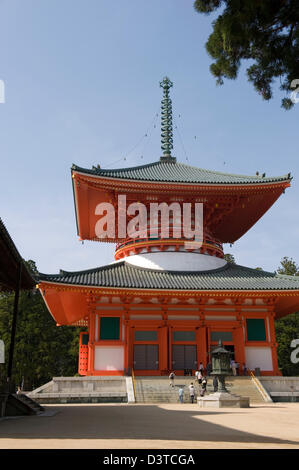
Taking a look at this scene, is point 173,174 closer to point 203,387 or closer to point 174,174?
point 174,174

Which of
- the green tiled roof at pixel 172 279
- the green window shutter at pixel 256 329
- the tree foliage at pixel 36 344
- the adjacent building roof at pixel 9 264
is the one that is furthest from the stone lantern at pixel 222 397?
→ the tree foliage at pixel 36 344

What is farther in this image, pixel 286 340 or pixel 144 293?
pixel 286 340

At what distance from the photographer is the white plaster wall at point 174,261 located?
28258 millimetres

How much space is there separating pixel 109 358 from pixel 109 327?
6.10 feet

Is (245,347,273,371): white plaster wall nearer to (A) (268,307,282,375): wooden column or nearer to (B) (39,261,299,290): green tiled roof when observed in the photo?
(A) (268,307,282,375): wooden column

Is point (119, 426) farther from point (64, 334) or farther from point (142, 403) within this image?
point (64, 334)

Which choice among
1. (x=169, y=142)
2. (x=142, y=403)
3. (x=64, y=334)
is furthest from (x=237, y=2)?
(x=64, y=334)

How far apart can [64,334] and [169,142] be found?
27687 millimetres

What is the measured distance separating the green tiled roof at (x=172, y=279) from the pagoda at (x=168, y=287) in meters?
0.07

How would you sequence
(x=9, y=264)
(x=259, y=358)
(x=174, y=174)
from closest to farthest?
(x=9, y=264), (x=259, y=358), (x=174, y=174)

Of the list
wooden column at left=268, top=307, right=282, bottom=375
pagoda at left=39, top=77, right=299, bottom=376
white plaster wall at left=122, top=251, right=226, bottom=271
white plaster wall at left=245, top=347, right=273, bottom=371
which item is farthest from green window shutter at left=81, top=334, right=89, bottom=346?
wooden column at left=268, top=307, right=282, bottom=375

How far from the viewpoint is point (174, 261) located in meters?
28.4

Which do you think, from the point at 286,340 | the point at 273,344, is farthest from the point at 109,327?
the point at 286,340

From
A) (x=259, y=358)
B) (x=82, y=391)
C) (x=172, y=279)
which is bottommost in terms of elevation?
(x=82, y=391)
